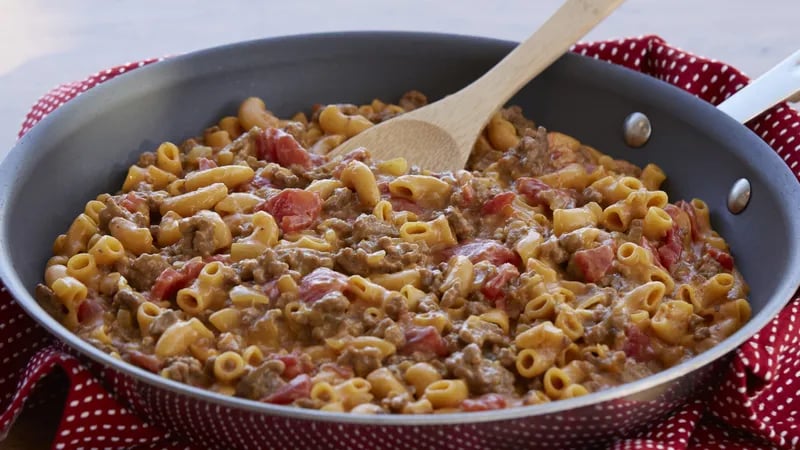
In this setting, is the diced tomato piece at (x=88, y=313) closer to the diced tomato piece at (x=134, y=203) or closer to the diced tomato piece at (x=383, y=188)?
the diced tomato piece at (x=134, y=203)

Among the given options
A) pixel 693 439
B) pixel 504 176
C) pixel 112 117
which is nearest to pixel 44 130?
pixel 112 117

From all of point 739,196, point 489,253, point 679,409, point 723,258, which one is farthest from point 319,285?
point 739,196

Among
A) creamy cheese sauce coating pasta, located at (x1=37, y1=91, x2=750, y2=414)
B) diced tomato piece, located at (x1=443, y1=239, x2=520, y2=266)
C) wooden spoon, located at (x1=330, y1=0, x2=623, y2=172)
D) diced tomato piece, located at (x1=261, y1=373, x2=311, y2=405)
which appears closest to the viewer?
diced tomato piece, located at (x1=261, y1=373, x2=311, y2=405)

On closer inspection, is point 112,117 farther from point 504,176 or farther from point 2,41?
point 2,41

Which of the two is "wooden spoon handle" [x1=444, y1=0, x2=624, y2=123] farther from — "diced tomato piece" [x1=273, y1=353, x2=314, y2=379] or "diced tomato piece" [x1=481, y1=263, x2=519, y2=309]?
"diced tomato piece" [x1=273, y1=353, x2=314, y2=379]

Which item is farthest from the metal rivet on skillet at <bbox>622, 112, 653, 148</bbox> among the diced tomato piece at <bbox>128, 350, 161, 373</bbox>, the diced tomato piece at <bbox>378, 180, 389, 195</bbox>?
the diced tomato piece at <bbox>128, 350, 161, 373</bbox>

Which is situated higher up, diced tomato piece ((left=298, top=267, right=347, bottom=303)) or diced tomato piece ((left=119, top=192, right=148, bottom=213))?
diced tomato piece ((left=298, top=267, right=347, bottom=303))

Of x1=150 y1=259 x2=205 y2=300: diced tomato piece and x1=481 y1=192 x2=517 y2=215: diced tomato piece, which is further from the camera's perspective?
x1=481 y1=192 x2=517 y2=215: diced tomato piece
